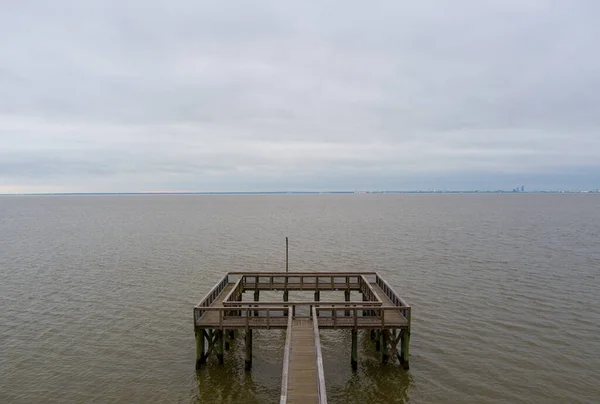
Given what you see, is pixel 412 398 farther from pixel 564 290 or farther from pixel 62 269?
pixel 62 269

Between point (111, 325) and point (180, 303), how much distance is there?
4479 millimetres

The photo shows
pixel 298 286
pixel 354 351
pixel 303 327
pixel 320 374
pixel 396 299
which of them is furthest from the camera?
pixel 298 286

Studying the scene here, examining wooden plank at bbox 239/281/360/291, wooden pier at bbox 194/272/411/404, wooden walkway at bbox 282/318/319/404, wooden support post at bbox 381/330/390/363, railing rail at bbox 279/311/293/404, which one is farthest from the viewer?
wooden plank at bbox 239/281/360/291

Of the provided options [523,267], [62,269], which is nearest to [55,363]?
[62,269]

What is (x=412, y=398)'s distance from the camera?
14.4 m

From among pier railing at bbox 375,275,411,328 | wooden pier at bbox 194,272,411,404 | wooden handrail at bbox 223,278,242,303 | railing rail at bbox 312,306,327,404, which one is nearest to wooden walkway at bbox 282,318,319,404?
wooden pier at bbox 194,272,411,404

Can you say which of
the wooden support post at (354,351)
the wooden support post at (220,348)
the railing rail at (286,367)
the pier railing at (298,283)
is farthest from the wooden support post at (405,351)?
the wooden support post at (220,348)

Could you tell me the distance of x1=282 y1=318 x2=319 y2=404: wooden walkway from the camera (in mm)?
11328

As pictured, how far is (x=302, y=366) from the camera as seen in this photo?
12.9 metres

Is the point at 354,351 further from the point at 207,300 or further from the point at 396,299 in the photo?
the point at 207,300

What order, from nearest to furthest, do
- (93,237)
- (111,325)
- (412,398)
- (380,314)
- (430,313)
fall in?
(412,398) → (380,314) → (111,325) → (430,313) → (93,237)

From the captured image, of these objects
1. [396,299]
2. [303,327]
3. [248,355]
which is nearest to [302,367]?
[303,327]

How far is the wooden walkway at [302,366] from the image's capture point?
11.3m

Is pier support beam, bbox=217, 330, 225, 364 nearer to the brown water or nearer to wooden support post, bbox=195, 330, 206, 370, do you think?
the brown water
